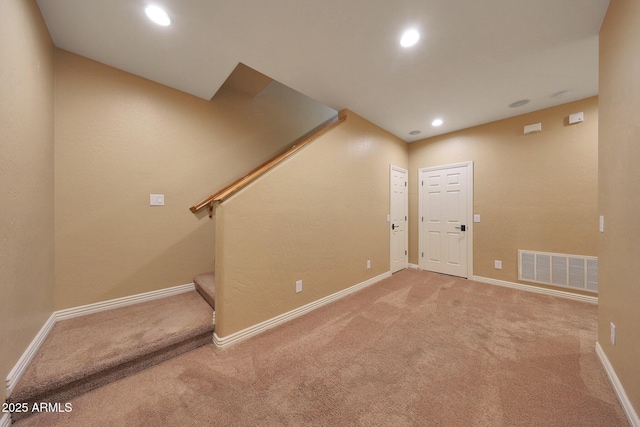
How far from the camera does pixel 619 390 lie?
130cm

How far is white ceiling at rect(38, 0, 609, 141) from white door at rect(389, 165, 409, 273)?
158 cm

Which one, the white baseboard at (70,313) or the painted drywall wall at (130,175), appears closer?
the white baseboard at (70,313)

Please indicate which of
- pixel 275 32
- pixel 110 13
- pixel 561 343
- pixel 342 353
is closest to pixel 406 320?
pixel 342 353

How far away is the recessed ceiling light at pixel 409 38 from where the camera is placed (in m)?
1.70

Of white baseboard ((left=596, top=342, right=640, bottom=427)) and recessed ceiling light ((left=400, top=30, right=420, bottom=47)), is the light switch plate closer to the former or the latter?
recessed ceiling light ((left=400, top=30, right=420, bottom=47))

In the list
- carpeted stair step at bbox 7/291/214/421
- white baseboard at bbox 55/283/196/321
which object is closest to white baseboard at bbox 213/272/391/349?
carpeted stair step at bbox 7/291/214/421

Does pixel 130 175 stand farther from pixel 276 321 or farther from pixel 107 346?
pixel 276 321

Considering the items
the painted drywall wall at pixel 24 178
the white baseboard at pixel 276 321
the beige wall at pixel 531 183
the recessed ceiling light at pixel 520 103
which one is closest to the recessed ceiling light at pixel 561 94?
the recessed ceiling light at pixel 520 103

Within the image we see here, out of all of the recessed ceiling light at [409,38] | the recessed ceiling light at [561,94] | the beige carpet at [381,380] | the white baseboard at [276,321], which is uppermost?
the recessed ceiling light at [561,94]

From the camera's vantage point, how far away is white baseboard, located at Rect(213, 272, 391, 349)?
1831mm

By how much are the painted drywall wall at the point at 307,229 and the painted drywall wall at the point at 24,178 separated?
42.5 inches

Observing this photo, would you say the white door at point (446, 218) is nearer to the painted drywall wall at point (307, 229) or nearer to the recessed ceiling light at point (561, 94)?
the painted drywall wall at point (307, 229)

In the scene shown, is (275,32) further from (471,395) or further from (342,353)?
(471,395)

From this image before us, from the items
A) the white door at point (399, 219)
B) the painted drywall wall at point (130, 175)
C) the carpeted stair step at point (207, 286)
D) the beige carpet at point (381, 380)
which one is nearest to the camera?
the beige carpet at point (381, 380)
